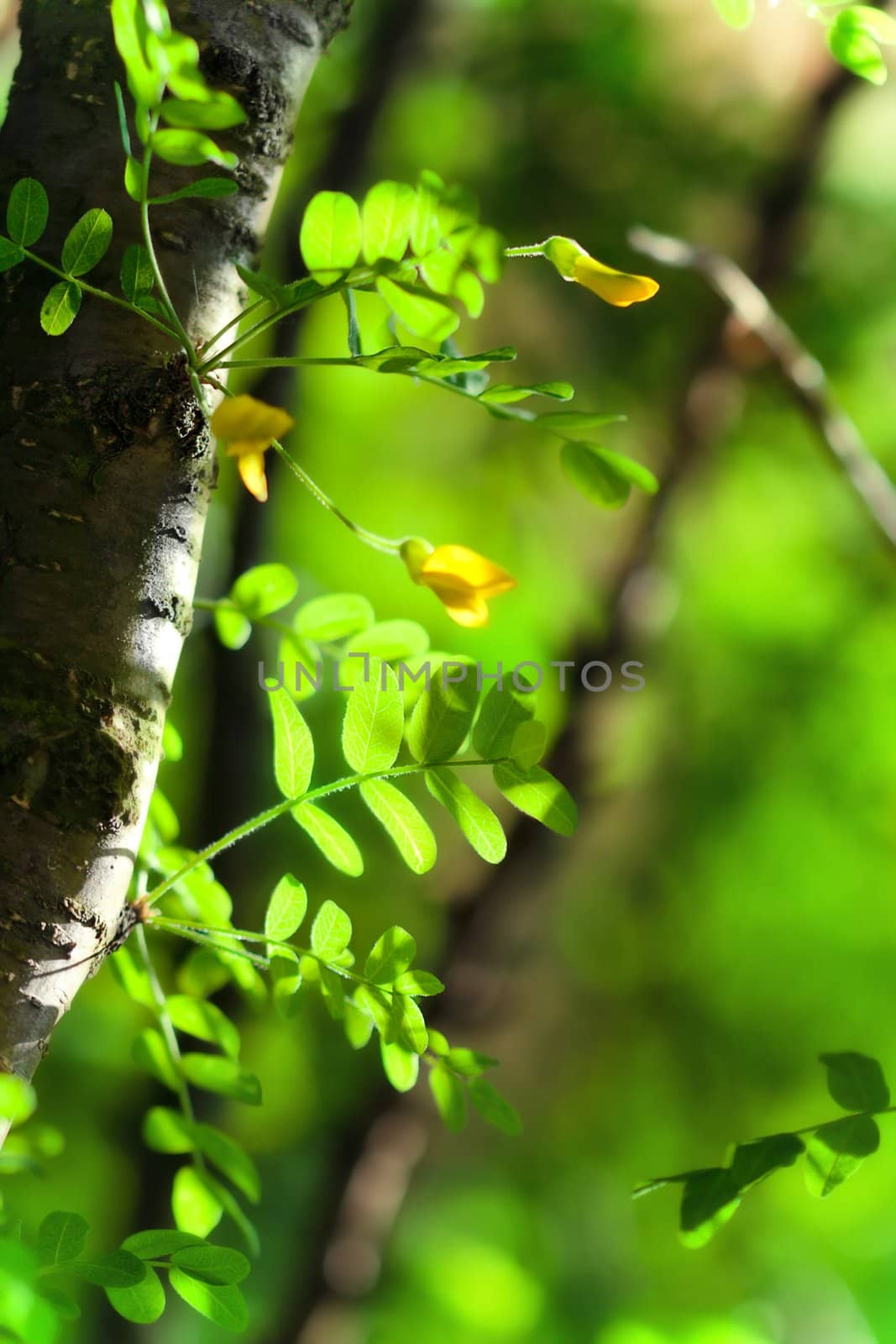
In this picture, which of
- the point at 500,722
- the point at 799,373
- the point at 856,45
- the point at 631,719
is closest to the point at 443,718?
the point at 500,722

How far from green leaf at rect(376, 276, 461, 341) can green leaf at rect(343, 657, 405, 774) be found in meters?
0.10

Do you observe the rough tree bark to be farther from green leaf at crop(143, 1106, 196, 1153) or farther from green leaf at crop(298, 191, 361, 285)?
green leaf at crop(143, 1106, 196, 1153)

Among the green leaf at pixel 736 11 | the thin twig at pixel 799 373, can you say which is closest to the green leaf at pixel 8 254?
the green leaf at pixel 736 11

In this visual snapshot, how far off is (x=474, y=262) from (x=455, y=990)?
2.49 feet

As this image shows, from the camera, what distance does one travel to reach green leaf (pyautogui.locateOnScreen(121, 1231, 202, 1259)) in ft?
0.79

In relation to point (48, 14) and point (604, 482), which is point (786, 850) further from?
point (48, 14)

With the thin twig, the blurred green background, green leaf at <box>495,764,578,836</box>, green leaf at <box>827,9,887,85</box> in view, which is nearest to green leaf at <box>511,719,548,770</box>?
green leaf at <box>495,764,578,836</box>

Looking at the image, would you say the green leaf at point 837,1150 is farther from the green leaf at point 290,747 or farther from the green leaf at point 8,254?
the green leaf at point 8,254

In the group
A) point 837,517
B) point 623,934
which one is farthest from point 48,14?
point 623,934

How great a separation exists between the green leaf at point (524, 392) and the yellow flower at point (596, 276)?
0.08 ft

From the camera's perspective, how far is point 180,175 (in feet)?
0.89

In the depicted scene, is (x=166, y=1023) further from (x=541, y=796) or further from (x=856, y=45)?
(x=856, y=45)

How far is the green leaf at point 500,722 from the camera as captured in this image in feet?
0.86

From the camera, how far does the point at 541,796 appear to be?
255 mm
